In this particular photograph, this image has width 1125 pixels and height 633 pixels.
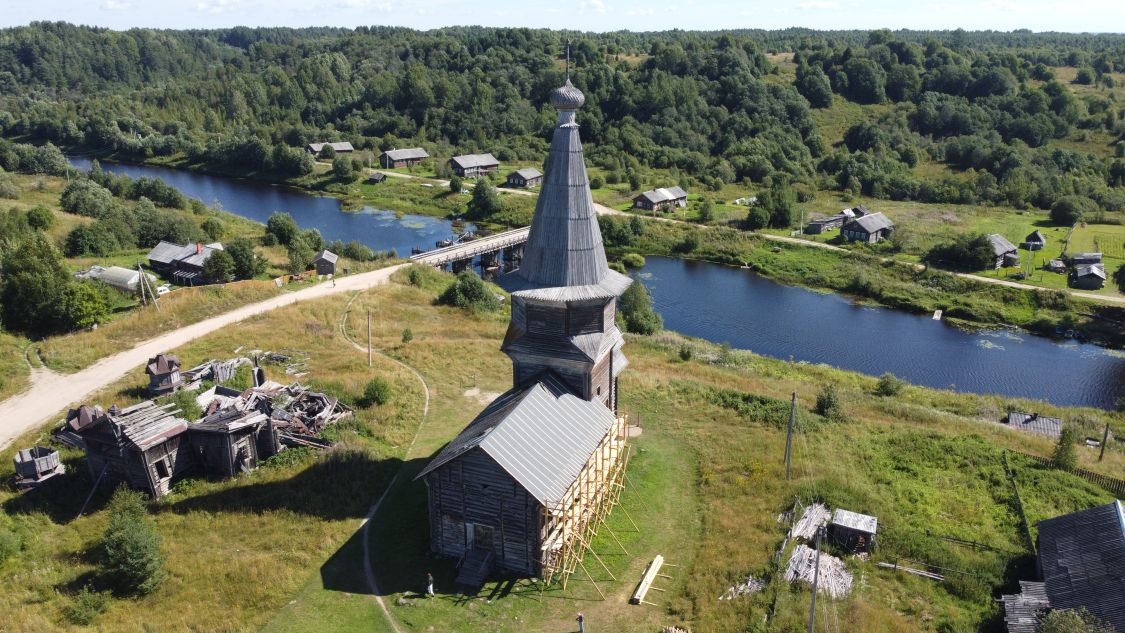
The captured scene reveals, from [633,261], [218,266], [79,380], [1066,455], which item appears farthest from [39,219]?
[1066,455]

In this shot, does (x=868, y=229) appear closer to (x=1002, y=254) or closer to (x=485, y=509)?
(x=1002, y=254)

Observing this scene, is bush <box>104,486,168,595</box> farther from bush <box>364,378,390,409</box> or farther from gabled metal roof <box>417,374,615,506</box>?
bush <box>364,378,390,409</box>

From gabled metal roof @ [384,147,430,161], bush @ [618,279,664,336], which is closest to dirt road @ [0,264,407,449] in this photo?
bush @ [618,279,664,336]

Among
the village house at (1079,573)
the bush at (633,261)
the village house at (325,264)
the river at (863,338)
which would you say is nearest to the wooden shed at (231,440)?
the village house at (1079,573)

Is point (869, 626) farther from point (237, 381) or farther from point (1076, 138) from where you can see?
point (1076, 138)

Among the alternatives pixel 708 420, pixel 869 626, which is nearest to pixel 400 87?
pixel 708 420
